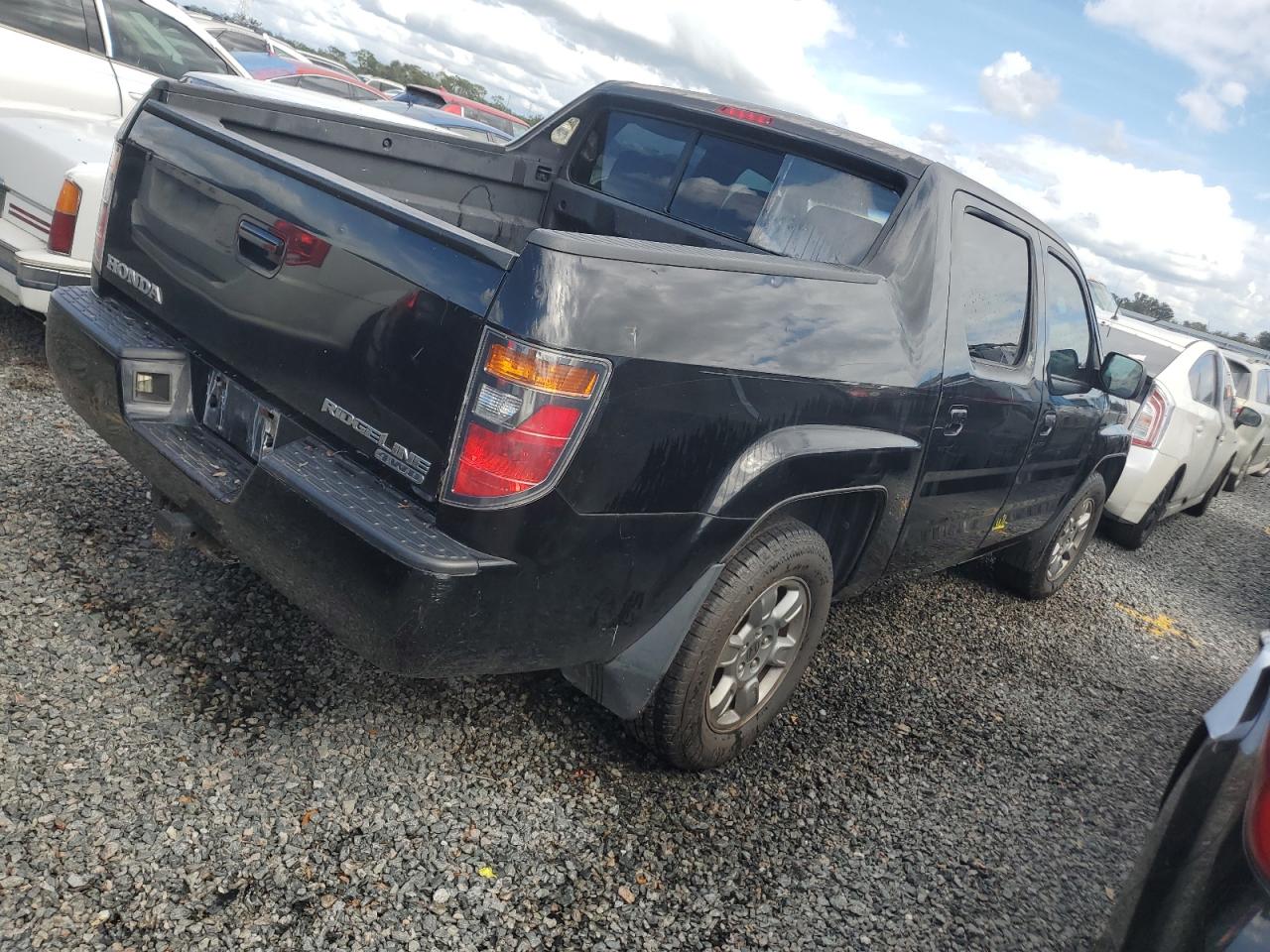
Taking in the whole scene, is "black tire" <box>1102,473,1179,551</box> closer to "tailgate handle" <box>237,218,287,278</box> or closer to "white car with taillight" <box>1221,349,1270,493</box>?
"white car with taillight" <box>1221,349,1270,493</box>

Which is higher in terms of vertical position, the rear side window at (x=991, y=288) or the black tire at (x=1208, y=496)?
the rear side window at (x=991, y=288)

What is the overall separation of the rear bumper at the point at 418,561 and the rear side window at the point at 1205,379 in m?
6.07

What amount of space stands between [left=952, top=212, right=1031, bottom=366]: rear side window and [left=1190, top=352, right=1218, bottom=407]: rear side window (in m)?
3.98

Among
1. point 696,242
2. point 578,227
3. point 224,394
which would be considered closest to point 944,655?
point 696,242

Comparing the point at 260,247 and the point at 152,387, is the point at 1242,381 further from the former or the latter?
the point at 152,387

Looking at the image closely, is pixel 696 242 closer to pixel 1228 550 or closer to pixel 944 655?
pixel 944 655

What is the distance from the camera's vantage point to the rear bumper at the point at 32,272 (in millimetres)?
4195

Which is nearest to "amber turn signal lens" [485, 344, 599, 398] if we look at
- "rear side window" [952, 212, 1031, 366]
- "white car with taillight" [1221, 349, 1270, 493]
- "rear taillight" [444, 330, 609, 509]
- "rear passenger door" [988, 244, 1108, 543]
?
"rear taillight" [444, 330, 609, 509]

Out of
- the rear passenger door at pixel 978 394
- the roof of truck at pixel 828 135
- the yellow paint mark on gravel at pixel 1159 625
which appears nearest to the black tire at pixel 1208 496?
the yellow paint mark on gravel at pixel 1159 625

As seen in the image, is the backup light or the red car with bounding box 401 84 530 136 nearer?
the backup light

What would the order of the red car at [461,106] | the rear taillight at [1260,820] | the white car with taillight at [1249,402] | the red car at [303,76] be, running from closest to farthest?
the rear taillight at [1260,820] < the white car with taillight at [1249,402] < the red car at [303,76] < the red car at [461,106]

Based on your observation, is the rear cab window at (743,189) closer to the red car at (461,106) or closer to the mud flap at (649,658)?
the mud flap at (649,658)

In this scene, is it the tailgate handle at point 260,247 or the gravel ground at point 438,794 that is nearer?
A: the gravel ground at point 438,794

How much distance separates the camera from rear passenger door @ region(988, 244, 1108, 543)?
406 centimetres
